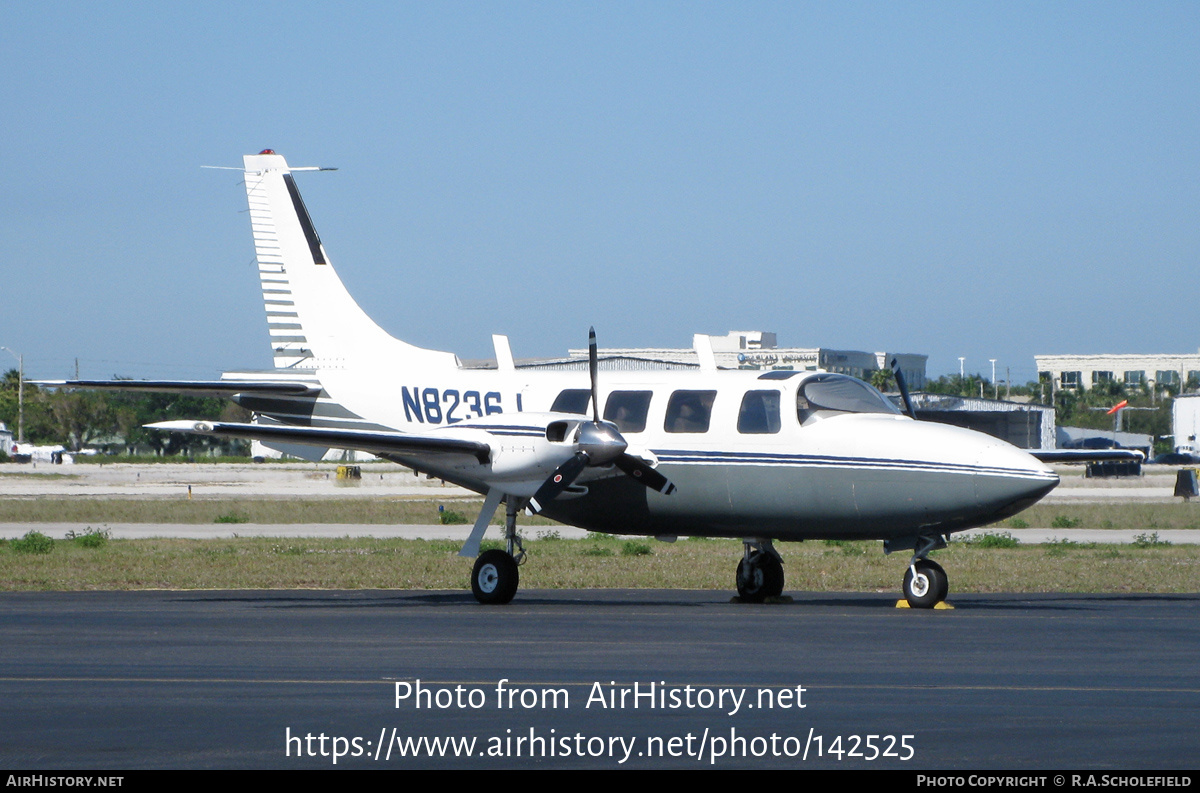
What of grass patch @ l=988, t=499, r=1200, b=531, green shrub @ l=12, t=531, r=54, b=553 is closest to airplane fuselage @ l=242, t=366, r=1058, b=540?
green shrub @ l=12, t=531, r=54, b=553

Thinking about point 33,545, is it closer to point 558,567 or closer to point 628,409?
point 558,567

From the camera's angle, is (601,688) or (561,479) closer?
(601,688)

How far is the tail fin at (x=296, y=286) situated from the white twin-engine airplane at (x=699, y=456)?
5.37 feet

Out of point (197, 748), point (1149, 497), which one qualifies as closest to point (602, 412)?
point (197, 748)

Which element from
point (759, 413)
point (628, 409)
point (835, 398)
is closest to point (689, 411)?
point (628, 409)

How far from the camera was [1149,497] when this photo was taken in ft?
227

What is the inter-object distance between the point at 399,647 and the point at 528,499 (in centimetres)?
582

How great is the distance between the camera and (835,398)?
64.2ft

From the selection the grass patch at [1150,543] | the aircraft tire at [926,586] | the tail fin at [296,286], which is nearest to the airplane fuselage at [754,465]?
the aircraft tire at [926,586]

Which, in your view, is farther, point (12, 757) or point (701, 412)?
point (701, 412)

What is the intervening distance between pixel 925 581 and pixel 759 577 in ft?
8.50

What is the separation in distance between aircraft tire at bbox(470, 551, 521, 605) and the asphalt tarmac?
3.20 feet

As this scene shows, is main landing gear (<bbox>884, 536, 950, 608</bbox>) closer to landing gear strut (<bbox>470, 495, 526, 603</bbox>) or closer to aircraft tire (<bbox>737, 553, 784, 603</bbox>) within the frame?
aircraft tire (<bbox>737, 553, 784, 603</bbox>)
